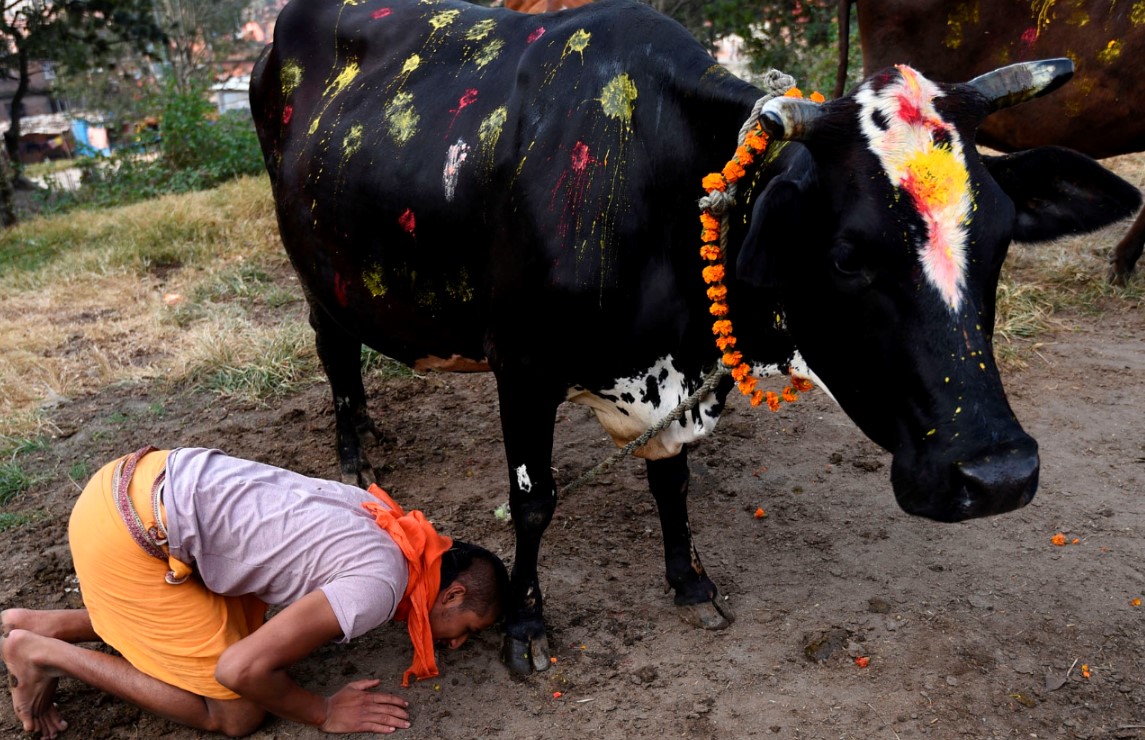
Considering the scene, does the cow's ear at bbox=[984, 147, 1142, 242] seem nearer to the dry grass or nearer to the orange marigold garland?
the orange marigold garland

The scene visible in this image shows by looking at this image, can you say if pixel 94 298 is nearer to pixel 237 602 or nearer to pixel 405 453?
pixel 405 453

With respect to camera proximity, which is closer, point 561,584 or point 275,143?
point 561,584

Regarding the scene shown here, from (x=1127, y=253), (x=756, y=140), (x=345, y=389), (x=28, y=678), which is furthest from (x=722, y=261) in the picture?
(x=1127, y=253)

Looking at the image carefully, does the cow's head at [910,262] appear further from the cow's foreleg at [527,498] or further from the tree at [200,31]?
the tree at [200,31]

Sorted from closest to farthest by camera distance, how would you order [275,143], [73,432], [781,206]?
[781,206] → [275,143] → [73,432]

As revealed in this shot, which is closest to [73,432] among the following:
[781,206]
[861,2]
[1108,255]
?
[781,206]

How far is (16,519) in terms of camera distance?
382 centimetres

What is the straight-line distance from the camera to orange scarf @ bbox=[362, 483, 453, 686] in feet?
8.74

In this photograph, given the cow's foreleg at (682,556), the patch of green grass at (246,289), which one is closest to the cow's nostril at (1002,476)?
the cow's foreleg at (682,556)

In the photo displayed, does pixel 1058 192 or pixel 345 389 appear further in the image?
pixel 345 389

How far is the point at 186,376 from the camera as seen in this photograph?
517 centimetres

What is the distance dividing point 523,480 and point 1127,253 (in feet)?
13.9

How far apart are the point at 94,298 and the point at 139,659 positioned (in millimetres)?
4794

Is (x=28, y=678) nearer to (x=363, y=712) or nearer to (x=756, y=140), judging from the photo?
(x=363, y=712)
